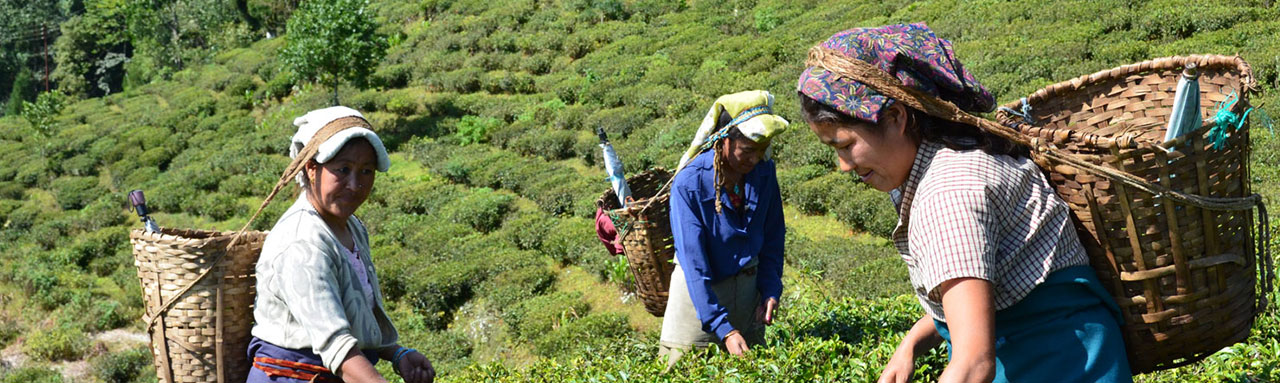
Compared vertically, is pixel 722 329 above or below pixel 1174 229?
Answer: below

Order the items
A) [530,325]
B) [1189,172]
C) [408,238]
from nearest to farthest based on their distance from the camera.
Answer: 1. [1189,172]
2. [530,325]
3. [408,238]

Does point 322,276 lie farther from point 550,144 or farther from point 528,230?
point 550,144

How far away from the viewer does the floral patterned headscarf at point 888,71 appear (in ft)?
5.83

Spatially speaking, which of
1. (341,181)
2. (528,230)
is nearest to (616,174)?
(341,181)

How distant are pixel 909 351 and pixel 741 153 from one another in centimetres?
138

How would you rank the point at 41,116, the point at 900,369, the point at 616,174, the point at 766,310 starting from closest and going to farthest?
the point at 900,369, the point at 766,310, the point at 616,174, the point at 41,116

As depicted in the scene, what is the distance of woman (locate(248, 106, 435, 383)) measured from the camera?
2.53 metres

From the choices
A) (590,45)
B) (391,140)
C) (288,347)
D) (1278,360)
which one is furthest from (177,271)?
(590,45)

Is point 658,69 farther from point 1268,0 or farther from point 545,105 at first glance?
point 1268,0

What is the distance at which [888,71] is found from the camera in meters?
1.79

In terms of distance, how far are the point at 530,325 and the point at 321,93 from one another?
47.8 ft

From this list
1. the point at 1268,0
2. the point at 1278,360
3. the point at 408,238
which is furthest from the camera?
the point at 408,238

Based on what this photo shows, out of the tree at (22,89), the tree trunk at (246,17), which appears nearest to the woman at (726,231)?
the tree trunk at (246,17)

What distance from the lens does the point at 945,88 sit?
6.10 feet
